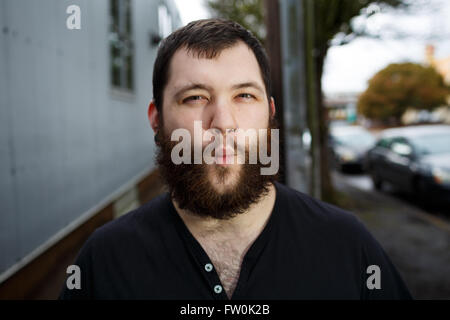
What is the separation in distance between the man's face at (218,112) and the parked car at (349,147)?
12.9 metres

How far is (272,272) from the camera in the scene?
1.32 m

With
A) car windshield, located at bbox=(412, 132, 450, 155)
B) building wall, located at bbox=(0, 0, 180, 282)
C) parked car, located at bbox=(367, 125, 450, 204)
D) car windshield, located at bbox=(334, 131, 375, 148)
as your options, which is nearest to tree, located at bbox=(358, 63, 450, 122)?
car windshield, located at bbox=(334, 131, 375, 148)

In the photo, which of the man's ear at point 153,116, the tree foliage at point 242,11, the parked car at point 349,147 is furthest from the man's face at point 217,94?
the parked car at point 349,147

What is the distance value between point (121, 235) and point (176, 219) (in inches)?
8.4

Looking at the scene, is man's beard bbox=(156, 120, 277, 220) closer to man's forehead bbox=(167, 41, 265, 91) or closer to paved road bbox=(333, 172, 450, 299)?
man's forehead bbox=(167, 41, 265, 91)

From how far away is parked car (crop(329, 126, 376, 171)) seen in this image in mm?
14000

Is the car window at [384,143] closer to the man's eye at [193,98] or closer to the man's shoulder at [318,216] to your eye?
the man's shoulder at [318,216]

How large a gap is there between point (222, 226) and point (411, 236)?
571 cm

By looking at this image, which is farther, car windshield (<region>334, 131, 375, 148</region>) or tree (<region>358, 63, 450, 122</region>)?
tree (<region>358, 63, 450, 122</region>)

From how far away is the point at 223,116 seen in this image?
1.27 meters

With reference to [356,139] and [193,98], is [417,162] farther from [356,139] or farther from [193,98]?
[193,98]

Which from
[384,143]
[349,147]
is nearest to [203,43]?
[384,143]

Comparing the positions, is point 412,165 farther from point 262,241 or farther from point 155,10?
point 262,241

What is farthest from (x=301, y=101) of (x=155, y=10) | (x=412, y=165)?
(x=155, y=10)
